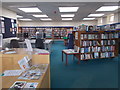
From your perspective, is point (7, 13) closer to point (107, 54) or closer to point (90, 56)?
point (90, 56)

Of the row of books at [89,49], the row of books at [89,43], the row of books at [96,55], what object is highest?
the row of books at [89,43]

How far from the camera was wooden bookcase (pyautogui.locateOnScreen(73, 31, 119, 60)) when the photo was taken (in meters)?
5.10

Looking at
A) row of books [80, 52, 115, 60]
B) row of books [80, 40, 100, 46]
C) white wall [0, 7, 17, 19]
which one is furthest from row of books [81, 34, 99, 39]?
white wall [0, 7, 17, 19]

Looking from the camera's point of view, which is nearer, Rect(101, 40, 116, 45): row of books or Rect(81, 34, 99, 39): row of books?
Rect(81, 34, 99, 39): row of books

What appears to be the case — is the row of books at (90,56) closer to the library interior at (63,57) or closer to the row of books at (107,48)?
the library interior at (63,57)

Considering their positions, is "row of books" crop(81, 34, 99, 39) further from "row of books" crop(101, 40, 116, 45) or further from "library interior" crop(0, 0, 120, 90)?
"row of books" crop(101, 40, 116, 45)

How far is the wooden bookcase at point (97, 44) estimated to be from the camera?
16.7ft

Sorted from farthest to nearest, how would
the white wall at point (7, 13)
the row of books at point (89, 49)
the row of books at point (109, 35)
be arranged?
the white wall at point (7, 13) → the row of books at point (109, 35) → the row of books at point (89, 49)

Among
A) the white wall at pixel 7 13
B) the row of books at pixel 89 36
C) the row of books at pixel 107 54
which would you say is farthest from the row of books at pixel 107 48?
the white wall at pixel 7 13

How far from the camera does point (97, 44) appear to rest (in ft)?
17.6

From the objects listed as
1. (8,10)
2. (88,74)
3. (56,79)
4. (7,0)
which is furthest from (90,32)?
(8,10)

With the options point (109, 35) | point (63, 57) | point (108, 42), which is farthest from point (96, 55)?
point (63, 57)

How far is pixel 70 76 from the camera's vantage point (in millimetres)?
3531

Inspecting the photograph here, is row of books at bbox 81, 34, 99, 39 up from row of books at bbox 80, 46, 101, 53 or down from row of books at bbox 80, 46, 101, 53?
up
